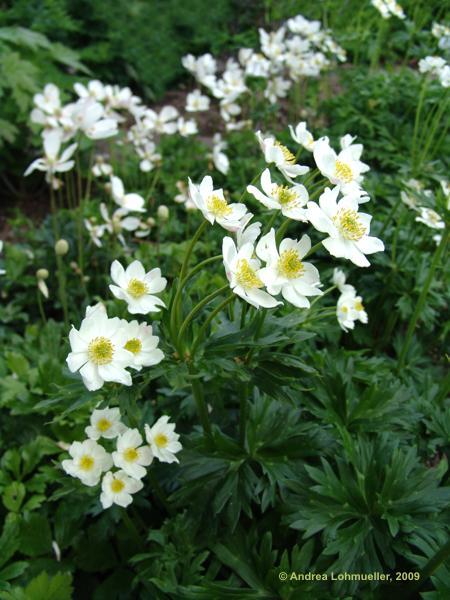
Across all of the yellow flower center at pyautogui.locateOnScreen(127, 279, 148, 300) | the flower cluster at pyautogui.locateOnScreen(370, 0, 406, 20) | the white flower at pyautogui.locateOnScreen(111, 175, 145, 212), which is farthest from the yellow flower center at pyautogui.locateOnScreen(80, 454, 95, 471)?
the flower cluster at pyautogui.locateOnScreen(370, 0, 406, 20)

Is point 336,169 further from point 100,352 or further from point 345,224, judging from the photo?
point 100,352

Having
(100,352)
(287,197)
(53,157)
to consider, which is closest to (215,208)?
(287,197)

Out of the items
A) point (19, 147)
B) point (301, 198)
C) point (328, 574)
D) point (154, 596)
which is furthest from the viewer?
point (19, 147)

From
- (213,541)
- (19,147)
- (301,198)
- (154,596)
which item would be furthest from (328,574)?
(19,147)

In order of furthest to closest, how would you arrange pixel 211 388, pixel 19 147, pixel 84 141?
pixel 19 147, pixel 84 141, pixel 211 388

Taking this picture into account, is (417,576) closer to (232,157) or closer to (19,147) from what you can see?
(232,157)

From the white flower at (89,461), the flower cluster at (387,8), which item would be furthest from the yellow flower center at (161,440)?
the flower cluster at (387,8)
